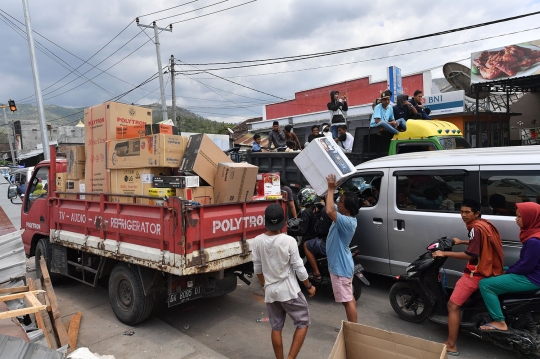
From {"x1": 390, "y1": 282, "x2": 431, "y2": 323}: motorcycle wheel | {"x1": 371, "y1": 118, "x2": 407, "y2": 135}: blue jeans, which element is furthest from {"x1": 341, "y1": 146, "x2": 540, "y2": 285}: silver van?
{"x1": 371, "y1": 118, "x2": 407, "y2": 135}: blue jeans

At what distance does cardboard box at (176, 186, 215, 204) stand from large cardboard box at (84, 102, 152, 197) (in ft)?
4.80

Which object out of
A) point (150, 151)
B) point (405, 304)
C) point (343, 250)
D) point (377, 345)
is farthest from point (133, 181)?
point (405, 304)

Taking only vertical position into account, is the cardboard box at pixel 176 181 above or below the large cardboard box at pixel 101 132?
below

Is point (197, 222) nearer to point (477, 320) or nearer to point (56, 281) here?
point (477, 320)

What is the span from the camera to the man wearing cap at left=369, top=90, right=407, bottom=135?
23.4ft

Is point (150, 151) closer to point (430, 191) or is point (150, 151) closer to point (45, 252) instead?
point (45, 252)

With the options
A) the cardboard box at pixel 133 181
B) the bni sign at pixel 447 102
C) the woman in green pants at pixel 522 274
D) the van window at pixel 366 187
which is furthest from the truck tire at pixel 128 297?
the bni sign at pixel 447 102

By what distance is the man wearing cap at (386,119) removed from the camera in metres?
7.14

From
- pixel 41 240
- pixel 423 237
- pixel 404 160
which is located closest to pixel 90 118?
pixel 41 240

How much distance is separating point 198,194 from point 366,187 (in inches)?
95.6

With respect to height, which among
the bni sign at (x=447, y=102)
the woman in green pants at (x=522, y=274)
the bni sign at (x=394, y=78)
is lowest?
the woman in green pants at (x=522, y=274)

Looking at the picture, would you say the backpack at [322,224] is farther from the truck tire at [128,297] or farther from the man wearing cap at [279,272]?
the truck tire at [128,297]

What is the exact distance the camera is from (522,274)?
3.30 m

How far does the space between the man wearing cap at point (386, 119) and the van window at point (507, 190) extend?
3116 millimetres
